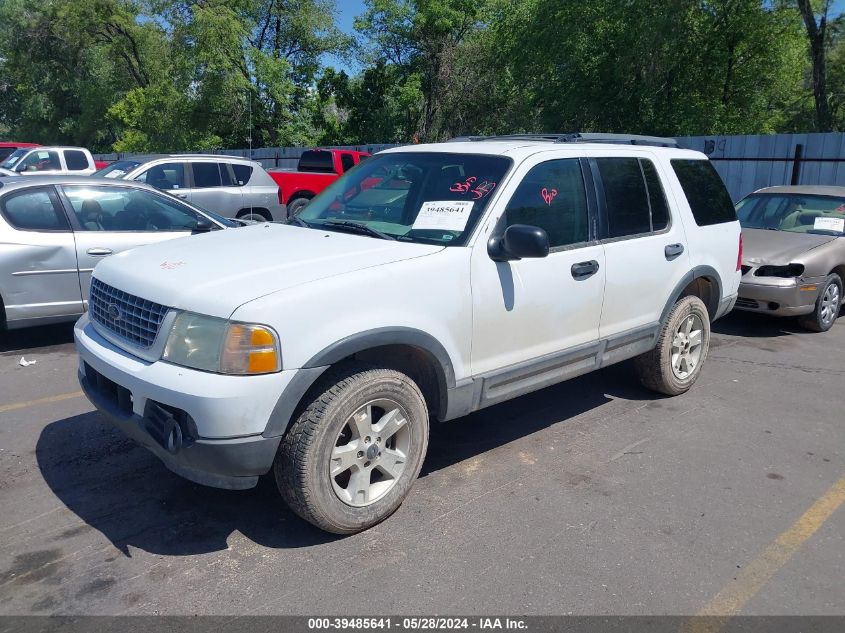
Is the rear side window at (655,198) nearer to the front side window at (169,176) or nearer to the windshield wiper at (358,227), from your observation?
the windshield wiper at (358,227)

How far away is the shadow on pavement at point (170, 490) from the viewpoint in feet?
11.7

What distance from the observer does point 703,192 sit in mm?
5711

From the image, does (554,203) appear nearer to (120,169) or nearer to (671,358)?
(671,358)

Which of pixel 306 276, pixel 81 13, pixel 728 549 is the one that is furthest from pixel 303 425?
pixel 81 13

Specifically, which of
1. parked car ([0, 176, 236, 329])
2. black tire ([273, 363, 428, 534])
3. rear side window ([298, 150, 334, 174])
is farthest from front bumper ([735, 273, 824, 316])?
rear side window ([298, 150, 334, 174])

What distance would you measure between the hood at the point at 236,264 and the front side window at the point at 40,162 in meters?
15.6

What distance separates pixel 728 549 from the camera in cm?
355

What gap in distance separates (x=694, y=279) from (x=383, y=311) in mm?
→ 3068

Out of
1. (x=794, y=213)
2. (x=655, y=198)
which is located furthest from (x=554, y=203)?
(x=794, y=213)

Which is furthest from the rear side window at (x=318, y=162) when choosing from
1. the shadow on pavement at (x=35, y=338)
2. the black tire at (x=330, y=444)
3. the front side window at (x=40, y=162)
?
the black tire at (x=330, y=444)

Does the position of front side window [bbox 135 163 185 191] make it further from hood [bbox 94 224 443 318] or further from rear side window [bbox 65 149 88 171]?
hood [bbox 94 224 443 318]

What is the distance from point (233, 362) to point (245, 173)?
1066 cm

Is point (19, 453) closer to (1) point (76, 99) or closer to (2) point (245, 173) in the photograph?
(2) point (245, 173)

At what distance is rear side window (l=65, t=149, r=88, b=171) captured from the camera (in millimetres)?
18234
